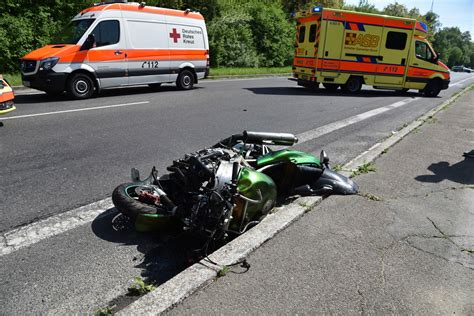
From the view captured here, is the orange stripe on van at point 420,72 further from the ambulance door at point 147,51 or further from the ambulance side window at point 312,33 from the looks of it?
the ambulance door at point 147,51

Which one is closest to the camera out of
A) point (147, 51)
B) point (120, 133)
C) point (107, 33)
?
point (120, 133)

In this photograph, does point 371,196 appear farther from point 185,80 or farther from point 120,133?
point 185,80

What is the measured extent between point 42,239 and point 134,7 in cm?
993

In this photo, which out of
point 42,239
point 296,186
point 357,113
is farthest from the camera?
point 357,113

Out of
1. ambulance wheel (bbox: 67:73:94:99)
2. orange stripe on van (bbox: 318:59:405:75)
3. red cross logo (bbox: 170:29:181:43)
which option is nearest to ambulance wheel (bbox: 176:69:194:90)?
red cross logo (bbox: 170:29:181:43)

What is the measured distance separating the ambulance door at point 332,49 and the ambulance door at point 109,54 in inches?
327

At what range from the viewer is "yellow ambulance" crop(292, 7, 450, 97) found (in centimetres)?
1556

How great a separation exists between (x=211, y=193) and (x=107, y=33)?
958cm

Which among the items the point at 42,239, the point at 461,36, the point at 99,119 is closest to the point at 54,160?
the point at 42,239

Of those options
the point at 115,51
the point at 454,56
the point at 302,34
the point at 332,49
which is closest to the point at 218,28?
the point at 302,34

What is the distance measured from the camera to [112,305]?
253 centimetres

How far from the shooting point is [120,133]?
693 centimetres

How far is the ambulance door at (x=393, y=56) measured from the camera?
16.2m

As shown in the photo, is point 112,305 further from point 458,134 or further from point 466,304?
point 458,134
